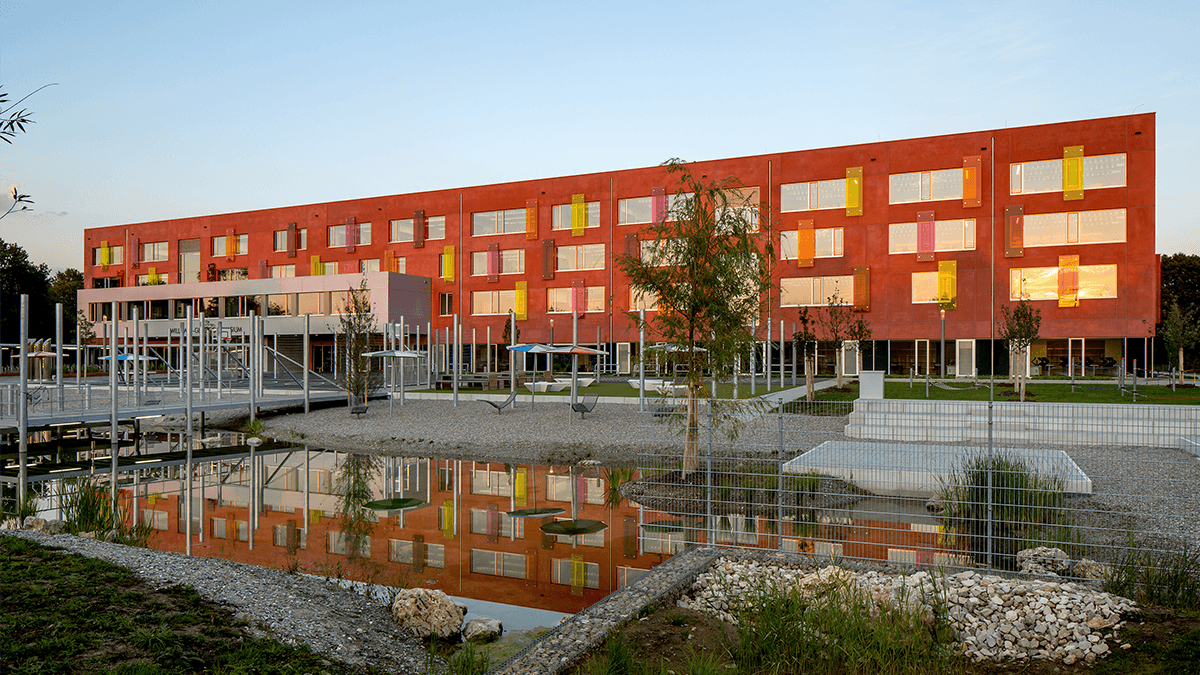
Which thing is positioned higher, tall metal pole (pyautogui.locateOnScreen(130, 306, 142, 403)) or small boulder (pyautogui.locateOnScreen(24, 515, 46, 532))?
tall metal pole (pyautogui.locateOnScreen(130, 306, 142, 403))

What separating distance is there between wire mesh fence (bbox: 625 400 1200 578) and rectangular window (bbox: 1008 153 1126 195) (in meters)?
25.5

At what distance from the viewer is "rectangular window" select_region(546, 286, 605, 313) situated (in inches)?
1794

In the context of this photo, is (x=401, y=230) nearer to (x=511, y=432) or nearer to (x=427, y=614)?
(x=511, y=432)

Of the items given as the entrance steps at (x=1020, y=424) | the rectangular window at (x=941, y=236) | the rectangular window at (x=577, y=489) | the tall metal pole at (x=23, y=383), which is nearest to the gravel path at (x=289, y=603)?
the rectangular window at (x=577, y=489)

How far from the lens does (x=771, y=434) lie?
56.0 feet

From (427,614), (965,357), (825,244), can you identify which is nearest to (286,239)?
(825,244)

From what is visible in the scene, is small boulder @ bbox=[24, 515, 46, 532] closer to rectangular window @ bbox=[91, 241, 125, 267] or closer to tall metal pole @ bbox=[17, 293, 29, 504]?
tall metal pole @ bbox=[17, 293, 29, 504]

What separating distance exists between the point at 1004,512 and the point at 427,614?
251 inches

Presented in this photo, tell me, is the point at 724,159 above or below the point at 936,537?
above

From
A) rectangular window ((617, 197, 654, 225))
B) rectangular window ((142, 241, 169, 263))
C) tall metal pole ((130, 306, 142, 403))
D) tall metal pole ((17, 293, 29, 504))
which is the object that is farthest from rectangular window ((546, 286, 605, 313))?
rectangular window ((142, 241, 169, 263))

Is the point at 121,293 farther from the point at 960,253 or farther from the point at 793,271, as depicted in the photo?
the point at 960,253

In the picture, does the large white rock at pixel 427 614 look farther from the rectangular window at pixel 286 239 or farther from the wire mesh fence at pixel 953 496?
the rectangular window at pixel 286 239

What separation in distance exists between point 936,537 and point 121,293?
204ft

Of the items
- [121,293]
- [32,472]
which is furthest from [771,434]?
[121,293]
